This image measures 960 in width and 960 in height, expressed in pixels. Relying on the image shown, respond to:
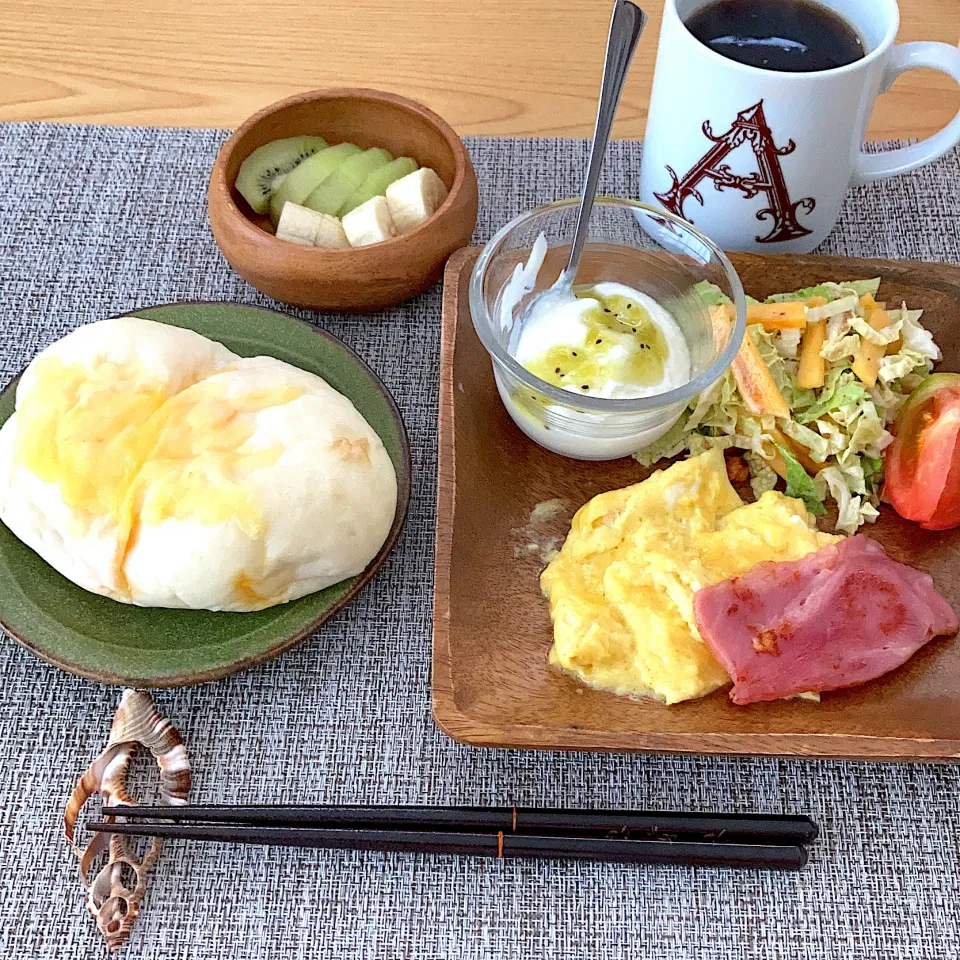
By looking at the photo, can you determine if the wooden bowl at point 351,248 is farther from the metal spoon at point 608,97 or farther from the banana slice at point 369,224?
the metal spoon at point 608,97

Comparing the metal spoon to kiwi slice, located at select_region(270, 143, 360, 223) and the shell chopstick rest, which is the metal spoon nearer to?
kiwi slice, located at select_region(270, 143, 360, 223)

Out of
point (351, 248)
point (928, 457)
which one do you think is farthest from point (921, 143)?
point (351, 248)

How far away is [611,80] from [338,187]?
2.16 feet

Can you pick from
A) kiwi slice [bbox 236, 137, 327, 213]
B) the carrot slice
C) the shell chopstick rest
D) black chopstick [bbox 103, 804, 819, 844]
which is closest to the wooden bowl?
kiwi slice [bbox 236, 137, 327, 213]

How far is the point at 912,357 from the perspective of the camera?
5.88 ft

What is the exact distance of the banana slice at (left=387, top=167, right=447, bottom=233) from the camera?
1.95m

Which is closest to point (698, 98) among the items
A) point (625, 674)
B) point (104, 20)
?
point (625, 674)

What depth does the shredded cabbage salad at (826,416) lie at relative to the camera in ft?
5.74

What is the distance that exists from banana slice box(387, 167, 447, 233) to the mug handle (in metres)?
0.87

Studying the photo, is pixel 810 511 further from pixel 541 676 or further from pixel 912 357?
pixel 541 676

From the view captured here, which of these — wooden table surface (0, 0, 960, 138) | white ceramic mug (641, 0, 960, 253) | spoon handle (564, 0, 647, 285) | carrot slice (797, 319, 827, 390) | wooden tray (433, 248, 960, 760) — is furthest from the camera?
wooden table surface (0, 0, 960, 138)

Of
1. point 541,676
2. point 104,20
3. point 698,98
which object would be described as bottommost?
point 541,676

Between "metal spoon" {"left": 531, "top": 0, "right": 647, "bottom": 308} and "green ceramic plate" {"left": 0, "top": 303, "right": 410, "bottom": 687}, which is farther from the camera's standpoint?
"metal spoon" {"left": 531, "top": 0, "right": 647, "bottom": 308}

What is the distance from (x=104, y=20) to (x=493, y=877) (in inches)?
98.1
